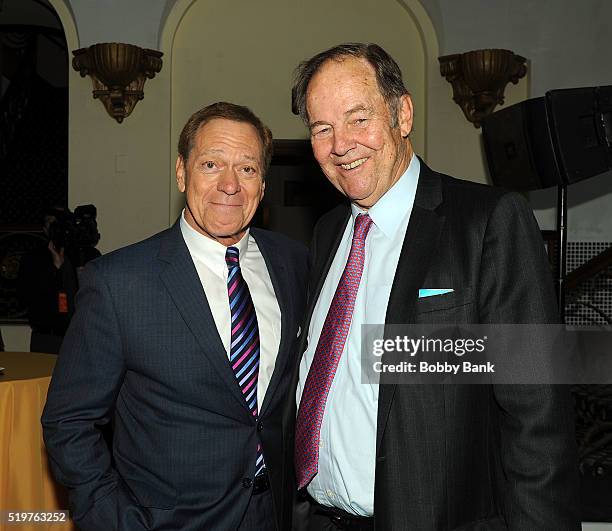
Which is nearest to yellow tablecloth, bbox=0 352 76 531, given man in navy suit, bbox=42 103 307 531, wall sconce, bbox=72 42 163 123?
Result: man in navy suit, bbox=42 103 307 531

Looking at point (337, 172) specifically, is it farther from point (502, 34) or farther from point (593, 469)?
point (502, 34)

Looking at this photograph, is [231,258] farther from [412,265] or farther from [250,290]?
[412,265]

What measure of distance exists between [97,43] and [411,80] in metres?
2.60

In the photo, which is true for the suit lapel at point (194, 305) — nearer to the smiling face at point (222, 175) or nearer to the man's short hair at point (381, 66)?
the smiling face at point (222, 175)

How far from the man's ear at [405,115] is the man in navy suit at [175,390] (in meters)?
0.42

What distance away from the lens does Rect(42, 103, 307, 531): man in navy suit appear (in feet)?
5.67

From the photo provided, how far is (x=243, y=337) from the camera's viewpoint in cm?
184

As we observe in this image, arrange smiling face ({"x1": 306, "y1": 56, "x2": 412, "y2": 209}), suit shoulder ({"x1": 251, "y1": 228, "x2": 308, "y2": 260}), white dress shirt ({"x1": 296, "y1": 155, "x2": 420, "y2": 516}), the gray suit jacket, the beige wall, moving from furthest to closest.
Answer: the beige wall
suit shoulder ({"x1": 251, "y1": 228, "x2": 308, "y2": 260})
smiling face ({"x1": 306, "y1": 56, "x2": 412, "y2": 209})
white dress shirt ({"x1": 296, "y1": 155, "x2": 420, "y2": 516})
the gray suit jacket

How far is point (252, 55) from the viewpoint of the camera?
19.8ft

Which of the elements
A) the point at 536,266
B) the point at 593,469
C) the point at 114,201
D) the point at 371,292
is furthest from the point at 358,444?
the point at 114,201

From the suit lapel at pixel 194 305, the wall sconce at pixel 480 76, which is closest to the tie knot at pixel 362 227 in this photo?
the suit lapel at pixel 194 305

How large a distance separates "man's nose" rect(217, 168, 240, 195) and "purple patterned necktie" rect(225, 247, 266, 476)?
176 millimetres

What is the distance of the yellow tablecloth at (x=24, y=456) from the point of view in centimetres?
290

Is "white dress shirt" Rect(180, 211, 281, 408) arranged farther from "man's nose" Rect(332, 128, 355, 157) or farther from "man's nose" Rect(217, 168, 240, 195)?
"man's nose" Rect(332, 128, 355, 157)
